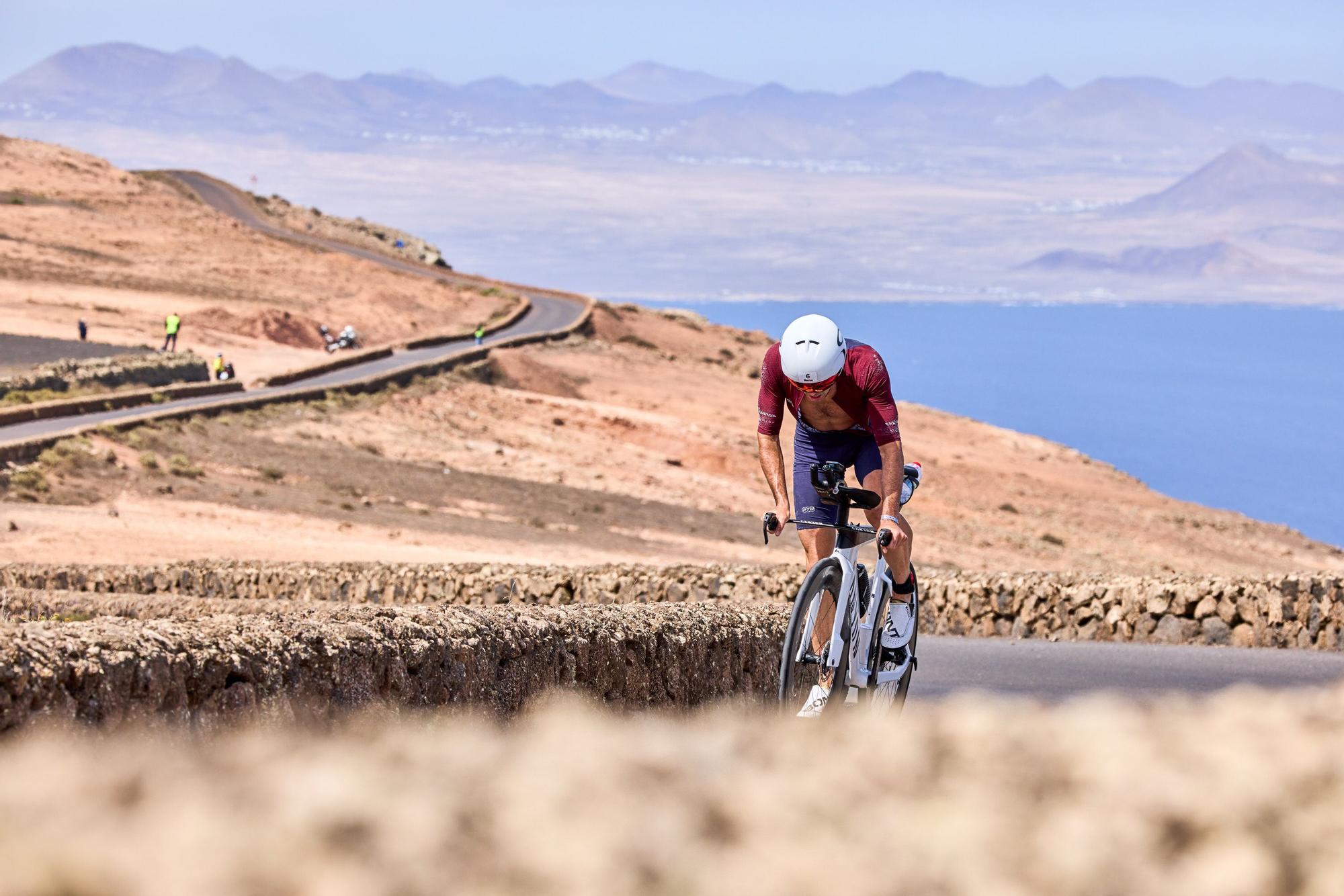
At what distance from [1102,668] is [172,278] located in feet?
243

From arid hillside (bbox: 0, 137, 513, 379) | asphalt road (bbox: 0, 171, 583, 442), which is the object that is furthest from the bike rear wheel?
arid hillside (bbox: 0, 137, 513, 379)

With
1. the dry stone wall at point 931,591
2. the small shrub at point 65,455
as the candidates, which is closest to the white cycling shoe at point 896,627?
the dry stone wall at point 931,591

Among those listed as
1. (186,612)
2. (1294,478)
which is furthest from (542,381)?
(1294,478)

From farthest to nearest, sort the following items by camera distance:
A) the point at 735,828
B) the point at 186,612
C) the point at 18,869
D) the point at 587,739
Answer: the point at 186,612 < the point at 587,739 < the point at 735,828 < the point at 18,869

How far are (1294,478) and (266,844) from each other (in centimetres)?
18328

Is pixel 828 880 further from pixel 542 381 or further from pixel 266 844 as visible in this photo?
pixel 542 381

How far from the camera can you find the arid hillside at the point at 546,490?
82.3 feet

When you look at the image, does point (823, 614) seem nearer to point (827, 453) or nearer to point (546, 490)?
point (827, 453)

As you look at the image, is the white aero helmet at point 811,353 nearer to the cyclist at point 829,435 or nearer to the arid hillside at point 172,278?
the cyclist at point 829,435

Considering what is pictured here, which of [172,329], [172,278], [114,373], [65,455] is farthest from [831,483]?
[172,278]

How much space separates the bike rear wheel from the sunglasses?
2.27 ft

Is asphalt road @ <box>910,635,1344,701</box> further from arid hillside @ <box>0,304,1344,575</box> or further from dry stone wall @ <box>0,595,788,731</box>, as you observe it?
arid hillside @ <box>0,304,1344,575</box>

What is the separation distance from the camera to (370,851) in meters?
2.00

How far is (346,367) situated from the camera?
51562 mm
